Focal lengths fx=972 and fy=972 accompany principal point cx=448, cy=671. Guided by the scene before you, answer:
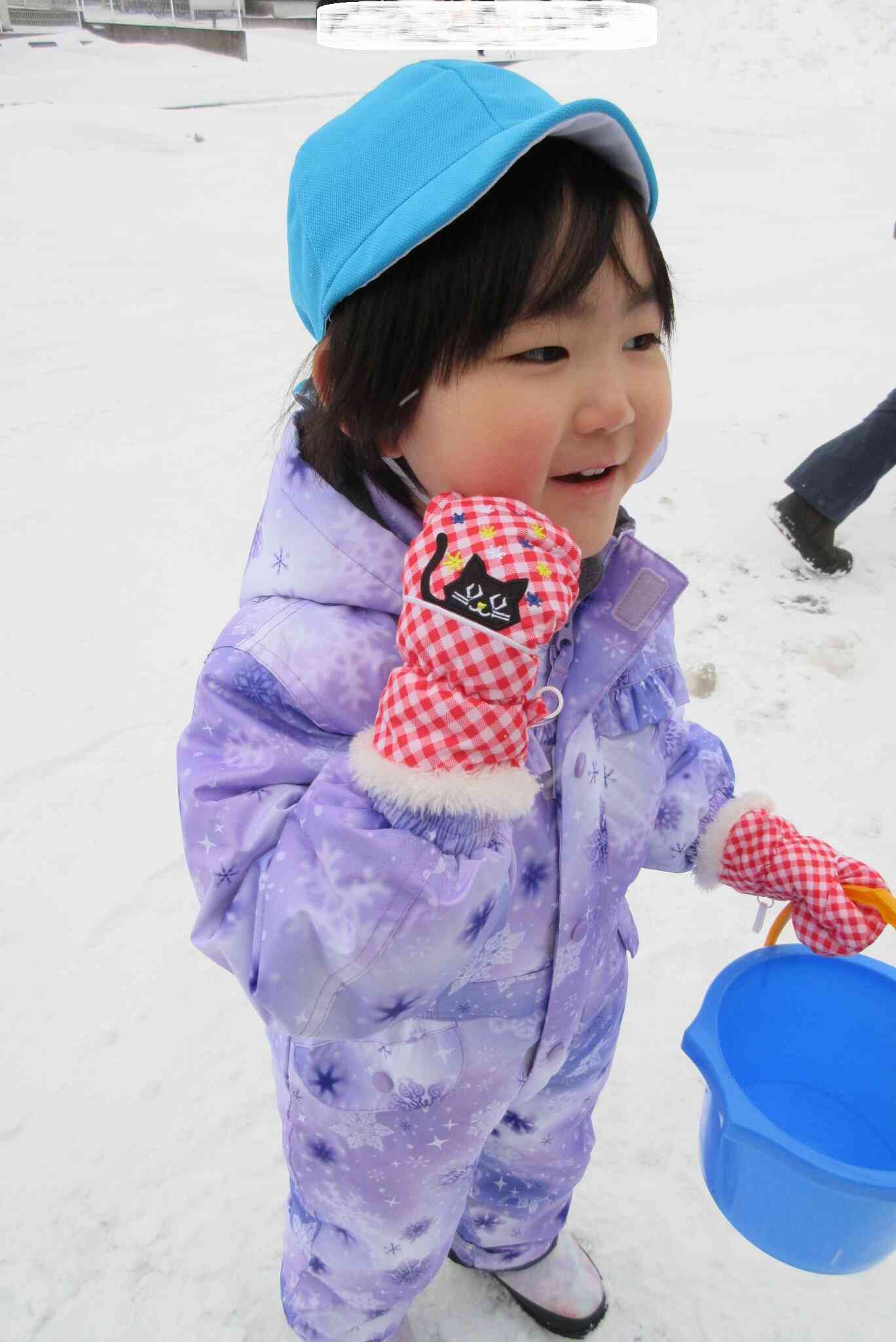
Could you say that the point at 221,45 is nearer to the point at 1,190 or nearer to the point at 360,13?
the point at 1,190

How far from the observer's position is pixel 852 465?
121 inches

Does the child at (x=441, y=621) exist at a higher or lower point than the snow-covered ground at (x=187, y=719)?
higher

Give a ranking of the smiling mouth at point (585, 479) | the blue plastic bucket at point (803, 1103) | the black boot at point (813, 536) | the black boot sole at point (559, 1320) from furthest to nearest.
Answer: the black boot at point (813, 536), the black boot sole at point (559, 1320), the blue plastic bucket at point (803, 1103), the smiling mouth at point (585, 479)

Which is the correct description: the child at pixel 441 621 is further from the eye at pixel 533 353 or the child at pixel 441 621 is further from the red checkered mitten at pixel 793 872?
the red checkered mitten at pixel 793 872

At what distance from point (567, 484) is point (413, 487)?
0.49 feet

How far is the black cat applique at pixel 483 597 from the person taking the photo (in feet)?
2.52

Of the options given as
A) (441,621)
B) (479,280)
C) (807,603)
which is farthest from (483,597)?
(807,603)

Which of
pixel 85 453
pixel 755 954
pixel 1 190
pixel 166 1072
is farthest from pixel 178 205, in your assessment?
pixel 755 954

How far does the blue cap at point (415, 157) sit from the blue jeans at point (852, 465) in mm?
2443

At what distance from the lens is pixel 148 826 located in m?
2.28

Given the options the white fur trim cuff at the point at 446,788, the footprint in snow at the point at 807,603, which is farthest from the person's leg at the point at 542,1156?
the footprint in snow at the point at 807,603

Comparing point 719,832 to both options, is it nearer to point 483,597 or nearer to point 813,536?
point 483,597

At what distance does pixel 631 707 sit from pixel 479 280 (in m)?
0.48

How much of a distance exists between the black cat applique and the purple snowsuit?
0.46 feet
